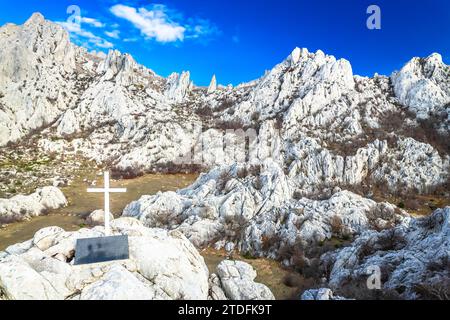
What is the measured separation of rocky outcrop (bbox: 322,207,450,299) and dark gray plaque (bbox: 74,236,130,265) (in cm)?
1448

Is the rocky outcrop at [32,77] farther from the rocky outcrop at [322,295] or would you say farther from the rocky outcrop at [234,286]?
the rocky outcrop at [322,295]

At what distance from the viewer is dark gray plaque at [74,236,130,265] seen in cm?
1456

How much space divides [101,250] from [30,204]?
46.7 m

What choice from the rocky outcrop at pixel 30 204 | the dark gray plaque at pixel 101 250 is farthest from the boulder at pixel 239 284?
the rocky outcrop at pixel 30 204

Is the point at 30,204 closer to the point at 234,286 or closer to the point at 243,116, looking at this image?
the point at 234,286

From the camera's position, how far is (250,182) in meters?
49.8

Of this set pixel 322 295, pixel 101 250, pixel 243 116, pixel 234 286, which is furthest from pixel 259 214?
pixel 243 116

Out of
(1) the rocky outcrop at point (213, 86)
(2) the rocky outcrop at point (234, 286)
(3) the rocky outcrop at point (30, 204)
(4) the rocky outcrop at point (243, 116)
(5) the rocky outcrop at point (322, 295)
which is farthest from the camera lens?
(1) the rocky outcrop at point (213, 86)

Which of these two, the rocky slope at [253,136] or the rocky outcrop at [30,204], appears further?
the rocky outcrop at [30,204]

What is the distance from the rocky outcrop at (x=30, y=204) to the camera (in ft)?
167

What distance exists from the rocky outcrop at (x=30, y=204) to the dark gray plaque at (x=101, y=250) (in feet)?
143

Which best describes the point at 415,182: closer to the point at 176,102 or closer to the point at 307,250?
the point at 307,250

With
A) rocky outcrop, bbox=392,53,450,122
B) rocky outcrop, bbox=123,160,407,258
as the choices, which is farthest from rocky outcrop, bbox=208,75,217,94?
rocky outcrop, bbox=123,160,407,258

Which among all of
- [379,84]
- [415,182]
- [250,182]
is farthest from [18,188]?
[379,84]
